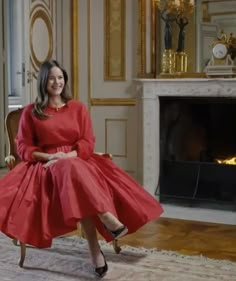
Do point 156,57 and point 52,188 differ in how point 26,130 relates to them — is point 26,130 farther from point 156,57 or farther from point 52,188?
point 156,57

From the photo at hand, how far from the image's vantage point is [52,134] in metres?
2.88

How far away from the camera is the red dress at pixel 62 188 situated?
8.39 ft

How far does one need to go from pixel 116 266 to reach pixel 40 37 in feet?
9.71

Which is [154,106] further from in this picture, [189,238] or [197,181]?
[189,238]

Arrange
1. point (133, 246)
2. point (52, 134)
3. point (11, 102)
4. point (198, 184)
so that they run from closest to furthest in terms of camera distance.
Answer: point (52, 134), point (133, 246), point (198, 184), point (11, 102)

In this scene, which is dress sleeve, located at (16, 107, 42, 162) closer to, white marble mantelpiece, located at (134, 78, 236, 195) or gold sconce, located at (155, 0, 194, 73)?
white marble mantelpiece, located at (134, 78, 236, 195)

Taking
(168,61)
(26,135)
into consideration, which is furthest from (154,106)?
(26,135)

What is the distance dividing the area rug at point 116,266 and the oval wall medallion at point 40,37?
245 centimetres

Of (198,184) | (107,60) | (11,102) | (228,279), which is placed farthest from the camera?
(11,102)

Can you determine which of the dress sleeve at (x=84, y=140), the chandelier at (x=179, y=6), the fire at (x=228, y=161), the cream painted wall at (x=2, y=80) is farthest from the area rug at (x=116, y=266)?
the cream painted wall at (x=2, y=80)

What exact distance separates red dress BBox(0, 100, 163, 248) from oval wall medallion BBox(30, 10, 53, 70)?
2317 millimetres

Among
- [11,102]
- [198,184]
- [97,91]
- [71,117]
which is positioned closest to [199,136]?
[198,184]

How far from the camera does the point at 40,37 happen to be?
5.19m

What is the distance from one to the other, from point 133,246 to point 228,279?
29.6 inches
